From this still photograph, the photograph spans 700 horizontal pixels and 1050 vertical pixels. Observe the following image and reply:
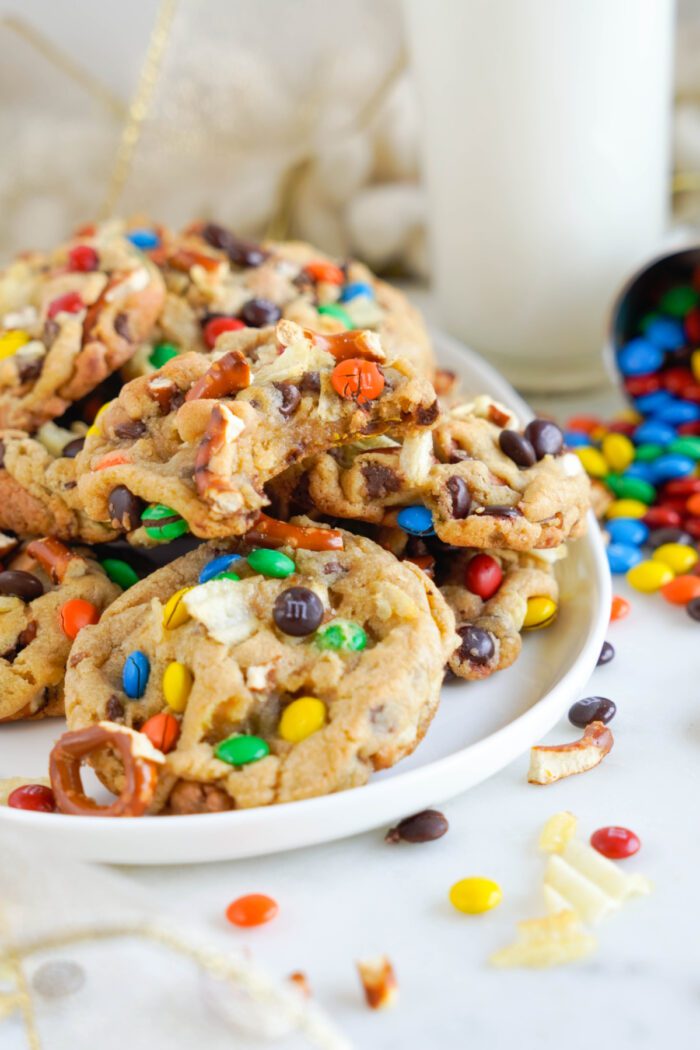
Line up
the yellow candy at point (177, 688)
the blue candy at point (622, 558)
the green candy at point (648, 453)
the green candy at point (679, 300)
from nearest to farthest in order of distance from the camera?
the yellow candy at point (177, 688) → the blue candy at point (622, 558) → the green candy at point (648, 453) → the green candy at point (679, 300)

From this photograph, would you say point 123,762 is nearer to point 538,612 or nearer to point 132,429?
point 132,429


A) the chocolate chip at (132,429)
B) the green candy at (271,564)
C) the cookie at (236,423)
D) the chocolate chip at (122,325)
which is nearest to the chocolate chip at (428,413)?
the cookie at (236,423)

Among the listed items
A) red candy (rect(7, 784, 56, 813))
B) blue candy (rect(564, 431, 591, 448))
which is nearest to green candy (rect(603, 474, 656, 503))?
blue candy (rect(564, 431, 591, 448))

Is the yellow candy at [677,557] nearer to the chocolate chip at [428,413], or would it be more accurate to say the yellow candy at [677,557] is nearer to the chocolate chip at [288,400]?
the chocolate chip at [428,413]

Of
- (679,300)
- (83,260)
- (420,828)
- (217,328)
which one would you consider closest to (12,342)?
(83,260)

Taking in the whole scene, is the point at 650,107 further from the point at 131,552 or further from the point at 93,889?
the point at 93,889

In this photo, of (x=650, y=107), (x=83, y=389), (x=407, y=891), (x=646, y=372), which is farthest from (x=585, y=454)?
(x=407, y=891)
